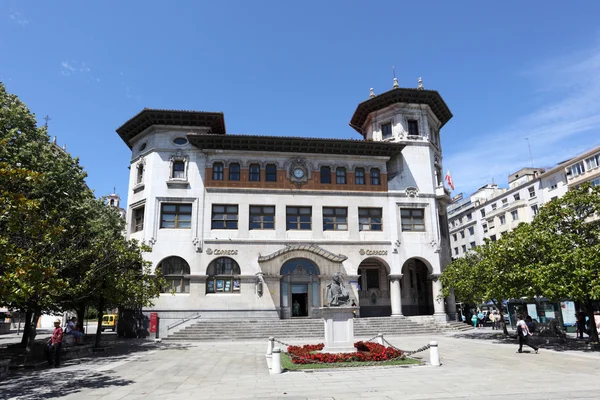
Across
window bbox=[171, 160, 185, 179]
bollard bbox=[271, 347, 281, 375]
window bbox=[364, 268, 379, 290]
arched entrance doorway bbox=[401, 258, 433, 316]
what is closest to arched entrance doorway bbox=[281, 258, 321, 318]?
window bbox=[364, 268, 379, 290]

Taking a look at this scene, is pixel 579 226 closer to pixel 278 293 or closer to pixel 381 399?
pixel 381 399

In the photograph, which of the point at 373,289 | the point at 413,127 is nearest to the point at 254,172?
the point at 373,289

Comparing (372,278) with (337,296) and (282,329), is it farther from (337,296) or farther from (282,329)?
(337,296)

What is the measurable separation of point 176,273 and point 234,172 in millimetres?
9522

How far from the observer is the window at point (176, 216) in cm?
3322

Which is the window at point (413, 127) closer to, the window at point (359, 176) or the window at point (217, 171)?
the window at point (359, 176)

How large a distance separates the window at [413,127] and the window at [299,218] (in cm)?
1223

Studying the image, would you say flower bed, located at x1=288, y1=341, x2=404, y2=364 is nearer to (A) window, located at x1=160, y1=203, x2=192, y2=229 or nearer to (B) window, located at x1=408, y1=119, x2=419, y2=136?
(A) window, located at x1=160, y1=203, x2=192, y2=229

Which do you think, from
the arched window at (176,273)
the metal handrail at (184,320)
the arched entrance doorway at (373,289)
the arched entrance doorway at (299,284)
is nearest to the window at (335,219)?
the arched entrance doorway at (299,284)

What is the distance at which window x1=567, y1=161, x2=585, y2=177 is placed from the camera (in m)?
52.6

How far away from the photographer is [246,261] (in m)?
32.7

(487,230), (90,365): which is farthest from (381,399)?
(487,230)

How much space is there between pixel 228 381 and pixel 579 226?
18.7 meters

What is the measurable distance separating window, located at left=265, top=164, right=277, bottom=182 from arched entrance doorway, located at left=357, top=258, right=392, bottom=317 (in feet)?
36.0
